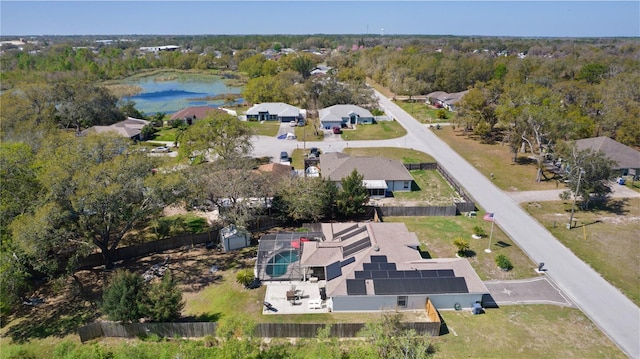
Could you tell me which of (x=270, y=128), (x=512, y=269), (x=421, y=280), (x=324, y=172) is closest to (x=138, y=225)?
Answer: (x=324, y=172)

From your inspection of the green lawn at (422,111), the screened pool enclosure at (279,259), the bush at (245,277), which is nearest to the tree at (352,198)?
the screened pool enclosure at (279,259)

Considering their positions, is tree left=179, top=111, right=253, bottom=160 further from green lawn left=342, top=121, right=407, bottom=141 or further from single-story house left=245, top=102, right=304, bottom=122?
single-story house left=245, top=102, right=304, bottom=122

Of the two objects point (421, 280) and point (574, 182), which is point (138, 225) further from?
point (574, 182)

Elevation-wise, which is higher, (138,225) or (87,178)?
(87,178)

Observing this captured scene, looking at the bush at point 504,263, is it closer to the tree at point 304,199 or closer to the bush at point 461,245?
the bush at point 461,245

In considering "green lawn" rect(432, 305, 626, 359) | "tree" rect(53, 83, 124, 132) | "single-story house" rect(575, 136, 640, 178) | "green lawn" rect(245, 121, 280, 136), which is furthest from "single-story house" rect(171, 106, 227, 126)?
"single-story house" rect(575, 136, 640, 178)

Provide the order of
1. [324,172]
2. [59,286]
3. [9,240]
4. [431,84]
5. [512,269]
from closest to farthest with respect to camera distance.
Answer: [9,240] → [59,286] → [512,269] → [324,172] → [431,84]

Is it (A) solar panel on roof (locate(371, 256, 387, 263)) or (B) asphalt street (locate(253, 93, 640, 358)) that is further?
(A) solar panel on roof (locate(371, 256, 387, 263))
